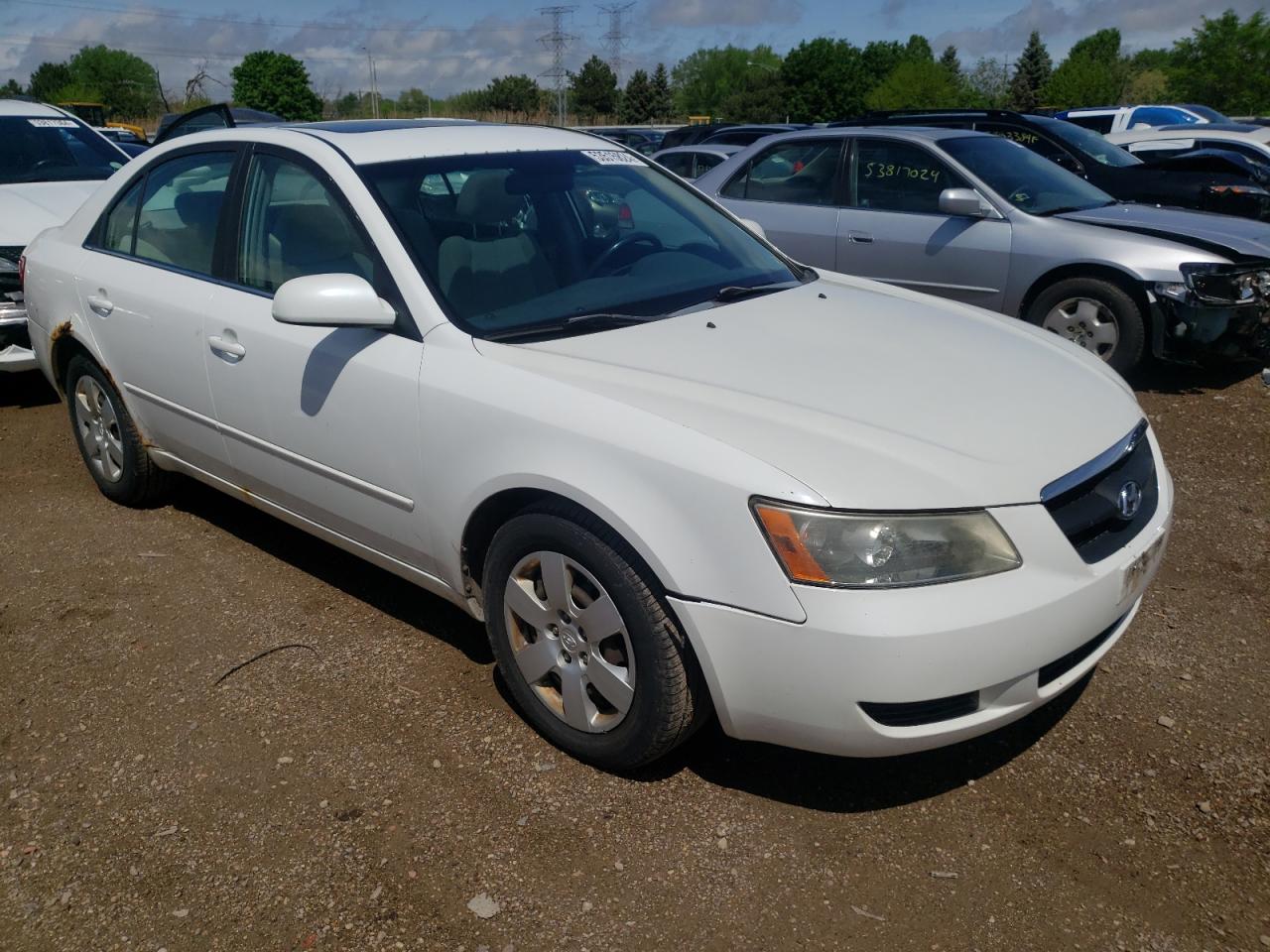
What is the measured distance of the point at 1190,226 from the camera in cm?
667

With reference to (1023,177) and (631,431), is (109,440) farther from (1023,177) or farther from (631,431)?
(1023,177)

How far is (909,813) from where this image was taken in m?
2.77

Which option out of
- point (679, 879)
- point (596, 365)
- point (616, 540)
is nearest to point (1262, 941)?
point (679, 879)

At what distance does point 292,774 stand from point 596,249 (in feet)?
6.05

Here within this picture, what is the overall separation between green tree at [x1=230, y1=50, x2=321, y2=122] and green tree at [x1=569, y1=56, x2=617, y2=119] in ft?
75.7

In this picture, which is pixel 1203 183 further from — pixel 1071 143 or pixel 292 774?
pixel 292 774

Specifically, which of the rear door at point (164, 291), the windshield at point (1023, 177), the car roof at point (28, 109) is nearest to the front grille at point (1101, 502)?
the rear door at point (164, 291)

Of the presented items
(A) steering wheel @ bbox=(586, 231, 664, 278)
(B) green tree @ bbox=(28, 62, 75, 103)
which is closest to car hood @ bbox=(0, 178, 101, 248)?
(A) steering wheel @ bbox=(586, 231, 664, 278)

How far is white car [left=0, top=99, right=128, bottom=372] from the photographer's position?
6.21 metres

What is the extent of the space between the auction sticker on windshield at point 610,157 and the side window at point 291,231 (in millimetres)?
987

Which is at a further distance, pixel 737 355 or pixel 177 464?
pixel 177 464

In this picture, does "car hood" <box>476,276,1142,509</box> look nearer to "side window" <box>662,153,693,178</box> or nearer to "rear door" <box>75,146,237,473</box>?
"rear door" <box>75,146,237,473</box>

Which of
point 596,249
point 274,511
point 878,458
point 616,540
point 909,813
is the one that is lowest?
point 909,813

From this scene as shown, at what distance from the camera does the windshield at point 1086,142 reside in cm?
904
